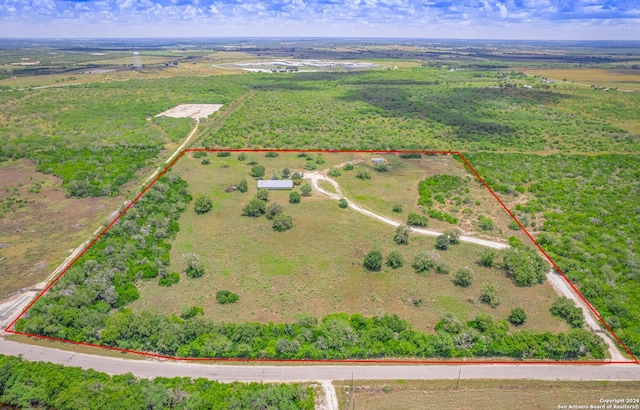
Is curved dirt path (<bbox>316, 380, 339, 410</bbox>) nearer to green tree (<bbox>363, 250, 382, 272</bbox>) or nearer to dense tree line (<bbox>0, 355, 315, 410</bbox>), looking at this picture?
dense tree line (<bbox>0, 355, 315, 410</bbox>)

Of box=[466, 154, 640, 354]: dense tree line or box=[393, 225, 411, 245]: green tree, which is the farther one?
box=[393, 225, 411, 245]: green tree

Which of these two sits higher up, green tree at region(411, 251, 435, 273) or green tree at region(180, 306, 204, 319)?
green tree at region(411, 251, 435, 273)

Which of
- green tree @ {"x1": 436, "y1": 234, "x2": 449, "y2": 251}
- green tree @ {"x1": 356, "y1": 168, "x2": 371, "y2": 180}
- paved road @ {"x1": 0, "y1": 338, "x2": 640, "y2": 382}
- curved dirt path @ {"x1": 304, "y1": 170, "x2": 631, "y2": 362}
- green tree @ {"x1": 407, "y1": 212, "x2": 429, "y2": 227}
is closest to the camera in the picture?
paved road @ {"x1": 0, "y1": 338, "x2": 640, "y2": 382}

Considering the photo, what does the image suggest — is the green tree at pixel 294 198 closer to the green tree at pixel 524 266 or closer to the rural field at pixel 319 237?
the rural field at pixel 319 237

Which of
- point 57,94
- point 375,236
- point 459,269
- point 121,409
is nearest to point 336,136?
point 375,236

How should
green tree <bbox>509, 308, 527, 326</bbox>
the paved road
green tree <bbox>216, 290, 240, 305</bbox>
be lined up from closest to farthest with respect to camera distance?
the paved road, green tree <bbox>509, 308, 527, 326</bbox>, green tree <bbox>216, 290, 240, 305</bbox>

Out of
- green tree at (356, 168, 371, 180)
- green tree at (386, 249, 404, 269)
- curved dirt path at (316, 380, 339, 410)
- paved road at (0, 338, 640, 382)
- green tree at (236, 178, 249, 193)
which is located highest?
green tree at (356, 168, 371, 180)

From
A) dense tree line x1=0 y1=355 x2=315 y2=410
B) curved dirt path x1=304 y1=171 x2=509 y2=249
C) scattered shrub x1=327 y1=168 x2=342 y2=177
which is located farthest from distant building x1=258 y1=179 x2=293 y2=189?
dense tree line x1=0 y1=355 x2=315 y2=410

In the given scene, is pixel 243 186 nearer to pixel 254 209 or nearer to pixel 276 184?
pixel 276 184
